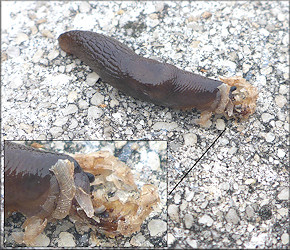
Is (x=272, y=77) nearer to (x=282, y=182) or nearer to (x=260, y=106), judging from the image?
(x=260, y=106)

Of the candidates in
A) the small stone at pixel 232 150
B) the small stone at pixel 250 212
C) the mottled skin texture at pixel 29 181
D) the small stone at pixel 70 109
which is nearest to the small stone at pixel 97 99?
the small stone at pixel 70 109

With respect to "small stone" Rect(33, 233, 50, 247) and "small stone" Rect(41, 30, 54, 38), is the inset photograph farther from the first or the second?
"small stone" Rect(41, 30, 54, 38)

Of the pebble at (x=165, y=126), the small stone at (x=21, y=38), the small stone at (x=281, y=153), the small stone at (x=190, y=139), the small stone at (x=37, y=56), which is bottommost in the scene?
the small stone at (x=281, y=153)

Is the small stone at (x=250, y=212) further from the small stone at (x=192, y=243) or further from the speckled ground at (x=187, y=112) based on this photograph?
the small stone at (x=192, y=243)

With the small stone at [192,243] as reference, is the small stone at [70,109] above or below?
above

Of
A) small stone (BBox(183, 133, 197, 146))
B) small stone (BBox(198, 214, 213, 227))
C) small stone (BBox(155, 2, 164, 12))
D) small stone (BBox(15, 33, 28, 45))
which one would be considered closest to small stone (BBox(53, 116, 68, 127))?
small stone (BBox(183, 133, 197, 146))

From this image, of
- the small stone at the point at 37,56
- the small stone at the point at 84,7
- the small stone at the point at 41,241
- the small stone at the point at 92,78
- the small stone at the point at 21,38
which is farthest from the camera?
the small stone at the point at 84,7

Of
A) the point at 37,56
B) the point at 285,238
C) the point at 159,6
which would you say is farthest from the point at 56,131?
the point at 285,238

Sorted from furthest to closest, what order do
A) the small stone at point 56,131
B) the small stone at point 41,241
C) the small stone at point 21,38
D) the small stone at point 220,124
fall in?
the small stone at point 21,38, the small stone at point 220,124, the small stone at point 56,131, the small stone at point 41,241
